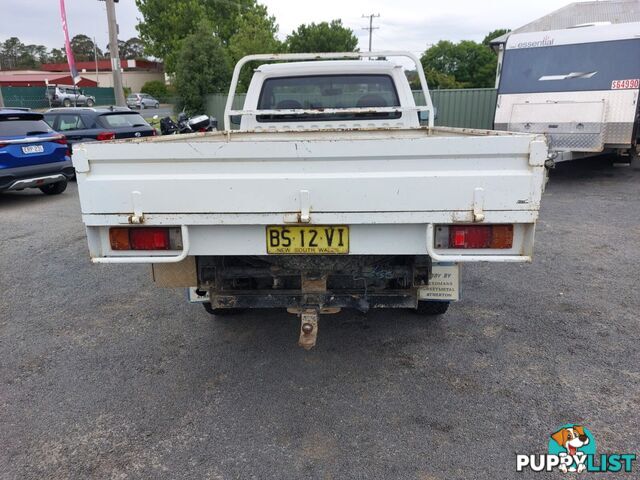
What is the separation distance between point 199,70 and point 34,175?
1571 centimetres

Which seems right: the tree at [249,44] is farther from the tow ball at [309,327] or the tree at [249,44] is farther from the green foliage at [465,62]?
the tow ball at [309,327]

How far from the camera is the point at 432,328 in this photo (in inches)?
159

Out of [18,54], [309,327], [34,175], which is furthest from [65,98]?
[18,54]

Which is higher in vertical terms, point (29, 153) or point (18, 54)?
point (18, 54)

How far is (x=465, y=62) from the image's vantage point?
5000cm

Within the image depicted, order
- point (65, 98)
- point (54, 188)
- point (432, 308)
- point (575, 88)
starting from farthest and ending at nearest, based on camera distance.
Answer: point (65, 98) < point (54, 188) < point (575, 88) < point (432, 308)

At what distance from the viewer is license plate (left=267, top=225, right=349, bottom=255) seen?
2.76 m

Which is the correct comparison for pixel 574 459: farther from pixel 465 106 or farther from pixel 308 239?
pixel 465 106

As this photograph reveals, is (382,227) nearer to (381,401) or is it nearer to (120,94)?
(381,401)

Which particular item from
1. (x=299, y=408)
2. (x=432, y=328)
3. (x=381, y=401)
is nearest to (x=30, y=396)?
(x=299, y=408)

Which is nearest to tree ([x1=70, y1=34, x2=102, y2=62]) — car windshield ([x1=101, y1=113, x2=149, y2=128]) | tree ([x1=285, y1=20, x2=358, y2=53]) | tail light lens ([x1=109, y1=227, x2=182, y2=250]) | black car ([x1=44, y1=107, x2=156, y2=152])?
tree ([x1=285, y1=20, x2=358, y2=53])

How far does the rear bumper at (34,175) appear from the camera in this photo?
28.1 ft

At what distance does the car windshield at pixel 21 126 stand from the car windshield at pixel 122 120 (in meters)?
1.64

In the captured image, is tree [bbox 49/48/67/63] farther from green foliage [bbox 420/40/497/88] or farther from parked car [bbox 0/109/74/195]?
parked car [bbox 0/109/74/195]
